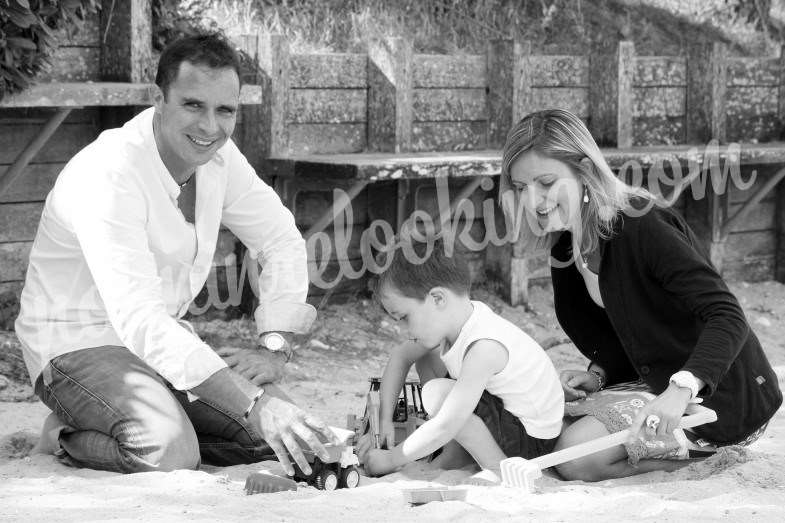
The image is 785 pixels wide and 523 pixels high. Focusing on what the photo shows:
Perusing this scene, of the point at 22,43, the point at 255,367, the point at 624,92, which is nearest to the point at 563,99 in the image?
the point at 624,92

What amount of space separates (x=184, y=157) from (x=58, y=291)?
627mm

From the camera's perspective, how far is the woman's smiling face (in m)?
3.46

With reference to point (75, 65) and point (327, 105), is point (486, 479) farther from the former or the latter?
point (327, 105)

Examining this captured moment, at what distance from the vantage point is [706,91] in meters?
7.34

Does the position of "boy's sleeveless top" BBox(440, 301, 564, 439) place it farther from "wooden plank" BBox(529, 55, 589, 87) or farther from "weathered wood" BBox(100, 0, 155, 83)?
"wooden plank" BBox(529, 55, 589, 87)

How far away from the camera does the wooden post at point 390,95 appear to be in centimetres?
626

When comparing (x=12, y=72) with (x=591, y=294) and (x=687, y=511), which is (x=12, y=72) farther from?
(x=687, y=511)

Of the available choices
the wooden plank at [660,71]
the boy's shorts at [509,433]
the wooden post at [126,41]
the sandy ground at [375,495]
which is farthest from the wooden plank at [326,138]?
the boy's shorts at [509,433]

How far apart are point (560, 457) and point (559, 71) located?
4065 mm

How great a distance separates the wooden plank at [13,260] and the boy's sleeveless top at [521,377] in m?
2.67

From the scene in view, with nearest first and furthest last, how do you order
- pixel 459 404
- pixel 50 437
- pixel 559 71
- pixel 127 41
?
pixel 459 404
pixel 50 437
pixel 127 41
pixel 559 71

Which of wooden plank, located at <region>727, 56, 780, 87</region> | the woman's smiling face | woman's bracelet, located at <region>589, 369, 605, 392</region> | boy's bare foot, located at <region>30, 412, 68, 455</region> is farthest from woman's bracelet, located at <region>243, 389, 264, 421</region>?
wooden plank, located at <region>727, 56, 780, 87</region>

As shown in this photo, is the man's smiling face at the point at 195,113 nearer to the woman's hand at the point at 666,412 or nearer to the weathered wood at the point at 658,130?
the woman's hand at the point at 666,412

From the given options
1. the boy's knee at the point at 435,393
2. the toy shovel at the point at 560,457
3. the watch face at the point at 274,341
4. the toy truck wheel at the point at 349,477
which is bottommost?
the toy truck wheel at the point at 349,477
